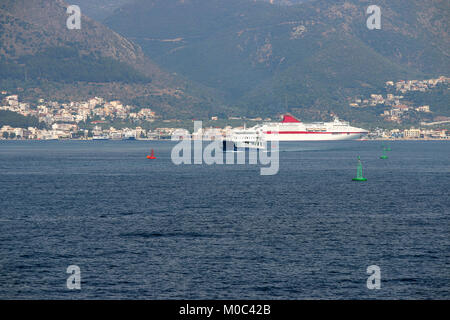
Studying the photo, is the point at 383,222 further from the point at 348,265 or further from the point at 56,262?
the point at 56,262

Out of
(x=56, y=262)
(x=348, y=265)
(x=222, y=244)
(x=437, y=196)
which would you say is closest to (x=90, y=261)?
(x=56, y=262)

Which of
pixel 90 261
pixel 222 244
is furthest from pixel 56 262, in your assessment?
pixel 222 244
